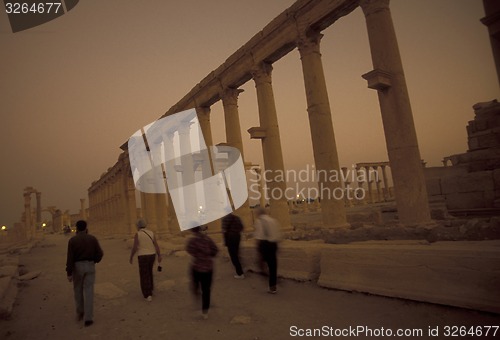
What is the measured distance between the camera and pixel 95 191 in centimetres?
4862

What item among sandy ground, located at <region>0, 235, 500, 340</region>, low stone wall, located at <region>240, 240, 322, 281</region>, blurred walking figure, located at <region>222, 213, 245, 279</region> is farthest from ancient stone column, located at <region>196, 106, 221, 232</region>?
low stone wall, located at <region>240, 240, 322, 281</region>

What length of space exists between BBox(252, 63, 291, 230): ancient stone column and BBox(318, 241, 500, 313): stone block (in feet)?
22.4

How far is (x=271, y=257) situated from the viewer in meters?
6.55

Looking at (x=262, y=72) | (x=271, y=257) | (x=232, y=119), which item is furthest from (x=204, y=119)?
(x=271, y=257)

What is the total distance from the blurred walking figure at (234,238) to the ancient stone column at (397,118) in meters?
4.72

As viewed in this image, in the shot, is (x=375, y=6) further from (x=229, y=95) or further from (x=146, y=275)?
(x=146, y=275)

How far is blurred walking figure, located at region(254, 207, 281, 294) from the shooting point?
6.51m

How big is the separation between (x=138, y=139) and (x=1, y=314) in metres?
19.4

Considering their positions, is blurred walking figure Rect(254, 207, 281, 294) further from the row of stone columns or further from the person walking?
the row of stone columns

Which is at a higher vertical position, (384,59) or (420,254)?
(384,59)

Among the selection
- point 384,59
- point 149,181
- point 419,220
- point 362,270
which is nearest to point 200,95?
point 149,181

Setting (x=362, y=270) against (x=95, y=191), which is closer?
(x=362, y=270)

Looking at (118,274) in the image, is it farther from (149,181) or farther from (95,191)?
(95,191)

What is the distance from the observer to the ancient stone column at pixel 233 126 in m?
15.4
